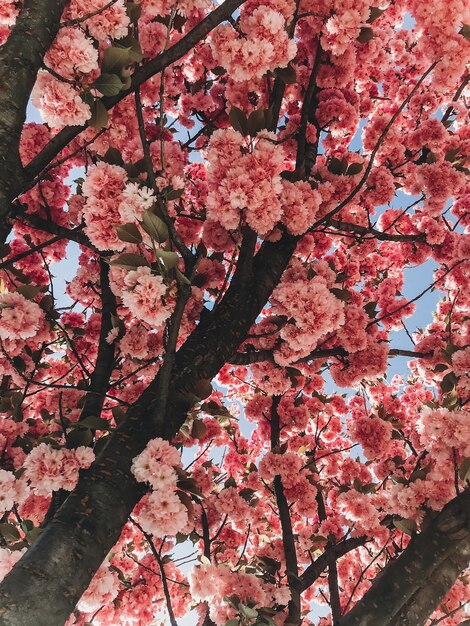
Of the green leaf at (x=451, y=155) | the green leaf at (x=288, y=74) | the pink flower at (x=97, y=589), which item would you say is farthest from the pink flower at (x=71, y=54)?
the green leaf at (x=451, y=155)

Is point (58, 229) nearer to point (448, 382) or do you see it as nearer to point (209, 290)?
point (209, 290)

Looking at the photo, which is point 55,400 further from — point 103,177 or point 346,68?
point 346,68

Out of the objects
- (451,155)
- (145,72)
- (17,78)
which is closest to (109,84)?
(145,72)

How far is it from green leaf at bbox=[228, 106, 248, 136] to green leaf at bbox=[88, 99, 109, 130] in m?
0.70

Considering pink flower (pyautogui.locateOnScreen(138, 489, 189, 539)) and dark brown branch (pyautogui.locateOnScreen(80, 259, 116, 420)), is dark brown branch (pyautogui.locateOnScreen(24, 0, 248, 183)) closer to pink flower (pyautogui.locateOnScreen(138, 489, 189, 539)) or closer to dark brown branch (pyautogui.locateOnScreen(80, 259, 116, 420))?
dark brown branch (pyautogui.locateOnScreen(80, 259, 116, 420))

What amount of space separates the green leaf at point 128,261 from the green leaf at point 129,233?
7cm

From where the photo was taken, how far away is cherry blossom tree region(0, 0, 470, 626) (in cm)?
187

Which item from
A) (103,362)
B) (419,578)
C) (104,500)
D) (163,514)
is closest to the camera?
(104,500)

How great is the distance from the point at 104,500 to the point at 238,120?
6.67ft

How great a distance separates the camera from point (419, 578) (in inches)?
76.0

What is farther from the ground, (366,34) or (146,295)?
(366,34)

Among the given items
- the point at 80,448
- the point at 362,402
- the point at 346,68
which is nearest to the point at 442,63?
the point at 346,68

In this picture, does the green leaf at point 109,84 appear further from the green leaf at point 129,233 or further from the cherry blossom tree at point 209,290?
the green leaf at point 129,233

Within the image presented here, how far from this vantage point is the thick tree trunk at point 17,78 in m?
2.00
